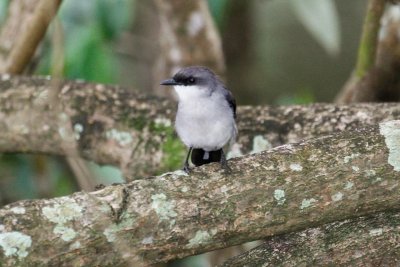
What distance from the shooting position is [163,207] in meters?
2.95

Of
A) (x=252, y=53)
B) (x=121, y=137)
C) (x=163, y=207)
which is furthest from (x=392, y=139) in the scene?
(x=252, y=53)

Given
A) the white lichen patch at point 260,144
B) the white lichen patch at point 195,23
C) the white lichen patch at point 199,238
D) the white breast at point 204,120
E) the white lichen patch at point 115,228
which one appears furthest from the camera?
the white lichen patch at point 195,23

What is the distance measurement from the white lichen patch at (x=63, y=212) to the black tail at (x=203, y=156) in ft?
4.28

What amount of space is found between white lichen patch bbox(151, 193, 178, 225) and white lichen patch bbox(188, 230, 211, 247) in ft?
0.35

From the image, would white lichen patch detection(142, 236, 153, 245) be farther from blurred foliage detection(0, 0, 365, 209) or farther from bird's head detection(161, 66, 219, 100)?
bird's head detection(161, 66, 219, 100)

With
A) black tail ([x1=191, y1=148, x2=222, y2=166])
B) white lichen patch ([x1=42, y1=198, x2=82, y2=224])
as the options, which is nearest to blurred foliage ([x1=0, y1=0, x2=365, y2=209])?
black tail ([x1=191, y1=148, x2=222, y2=166])

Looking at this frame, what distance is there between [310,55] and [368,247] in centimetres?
586

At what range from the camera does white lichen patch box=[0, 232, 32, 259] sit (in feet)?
8.86

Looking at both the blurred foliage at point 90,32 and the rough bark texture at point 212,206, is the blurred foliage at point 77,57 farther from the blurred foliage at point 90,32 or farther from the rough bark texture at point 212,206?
the rough bark texture at point 212,206

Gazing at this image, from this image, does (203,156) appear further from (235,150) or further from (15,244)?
(15,244)

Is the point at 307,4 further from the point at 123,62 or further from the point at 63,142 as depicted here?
the point at 123,62

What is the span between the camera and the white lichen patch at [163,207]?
294 cm

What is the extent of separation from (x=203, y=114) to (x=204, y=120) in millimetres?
32

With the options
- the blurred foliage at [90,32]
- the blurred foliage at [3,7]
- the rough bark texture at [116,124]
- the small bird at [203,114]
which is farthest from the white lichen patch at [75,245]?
the blurred foliage at [3,7]
